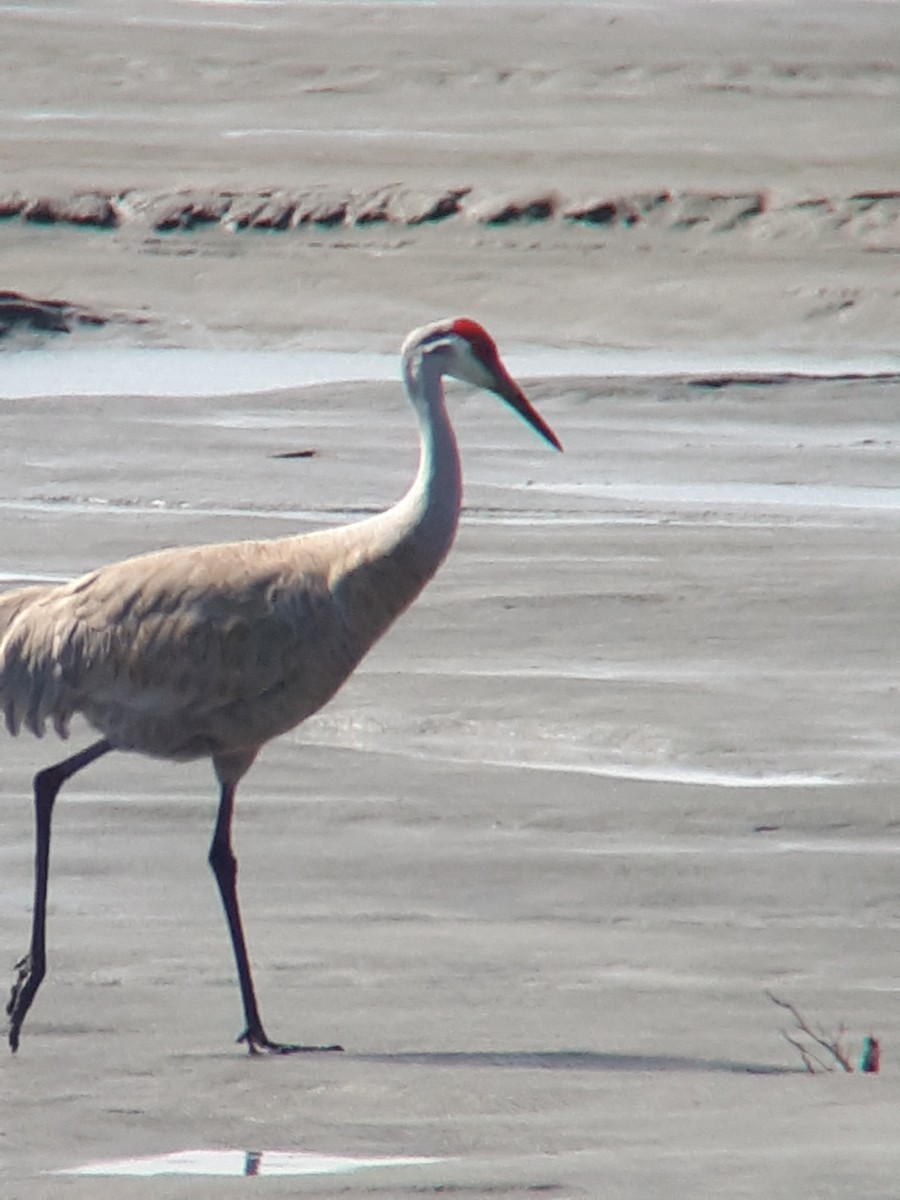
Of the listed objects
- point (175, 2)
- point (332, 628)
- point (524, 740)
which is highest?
point (332, 628)

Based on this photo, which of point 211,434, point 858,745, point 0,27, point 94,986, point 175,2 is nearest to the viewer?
point 94,986

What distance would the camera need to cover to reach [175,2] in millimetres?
31578

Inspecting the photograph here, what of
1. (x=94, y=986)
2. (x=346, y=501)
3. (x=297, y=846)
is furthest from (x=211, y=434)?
(x=94, y=986)

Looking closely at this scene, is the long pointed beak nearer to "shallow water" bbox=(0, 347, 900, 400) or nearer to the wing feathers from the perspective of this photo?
the wing feathers

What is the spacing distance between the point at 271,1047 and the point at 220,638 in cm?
105

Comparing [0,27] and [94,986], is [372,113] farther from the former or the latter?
[94,986]

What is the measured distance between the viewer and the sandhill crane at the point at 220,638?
21.9ft

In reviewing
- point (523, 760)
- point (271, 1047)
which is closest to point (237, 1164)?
point (271, 1047)

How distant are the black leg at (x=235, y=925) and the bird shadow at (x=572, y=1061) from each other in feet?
0.67

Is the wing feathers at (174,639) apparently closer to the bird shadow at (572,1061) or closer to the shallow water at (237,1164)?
the bird shadow at (572,1061)

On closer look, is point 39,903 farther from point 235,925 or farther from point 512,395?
point 512,395

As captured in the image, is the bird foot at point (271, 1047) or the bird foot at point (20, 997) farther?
the bird foot at point (20, 997)

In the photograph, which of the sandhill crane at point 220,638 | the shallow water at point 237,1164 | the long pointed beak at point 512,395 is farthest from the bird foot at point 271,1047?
the long pointed beak at point 512,395

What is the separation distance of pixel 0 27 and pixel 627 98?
710 cm
